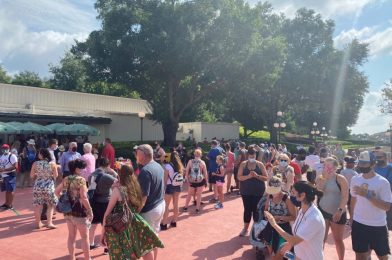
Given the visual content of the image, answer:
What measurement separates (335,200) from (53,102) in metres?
25.5

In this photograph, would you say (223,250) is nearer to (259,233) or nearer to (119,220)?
(259,233)

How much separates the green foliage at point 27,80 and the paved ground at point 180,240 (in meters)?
45.0

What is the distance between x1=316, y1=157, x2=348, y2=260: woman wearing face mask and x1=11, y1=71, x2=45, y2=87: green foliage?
165 feet

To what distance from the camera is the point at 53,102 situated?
2766 cm

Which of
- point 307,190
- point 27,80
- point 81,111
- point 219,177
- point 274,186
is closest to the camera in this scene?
point 307,190

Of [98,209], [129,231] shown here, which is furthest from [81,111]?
[129,231]

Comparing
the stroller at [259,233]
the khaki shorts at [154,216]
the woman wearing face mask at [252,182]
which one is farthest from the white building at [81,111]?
the khaki shorts at [154,216]

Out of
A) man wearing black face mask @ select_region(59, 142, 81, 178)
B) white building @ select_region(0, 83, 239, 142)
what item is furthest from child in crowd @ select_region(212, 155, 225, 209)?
white building @ select_region(0, 83, 239, 142)

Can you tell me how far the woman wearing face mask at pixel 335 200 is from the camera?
5613 mm

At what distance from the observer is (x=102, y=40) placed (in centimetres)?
2302

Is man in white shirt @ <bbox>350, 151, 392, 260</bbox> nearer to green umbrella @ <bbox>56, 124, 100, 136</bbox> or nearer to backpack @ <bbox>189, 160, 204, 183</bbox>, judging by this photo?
backpack @ <bbox>189, 160, 204, 183</bbox>

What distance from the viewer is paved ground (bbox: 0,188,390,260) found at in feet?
21.6

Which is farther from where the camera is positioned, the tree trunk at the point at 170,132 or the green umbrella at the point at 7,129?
the tree trunk at the point at 170,132

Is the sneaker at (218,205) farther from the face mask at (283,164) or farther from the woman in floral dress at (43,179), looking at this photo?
the woman in floral dress at (43,179)
